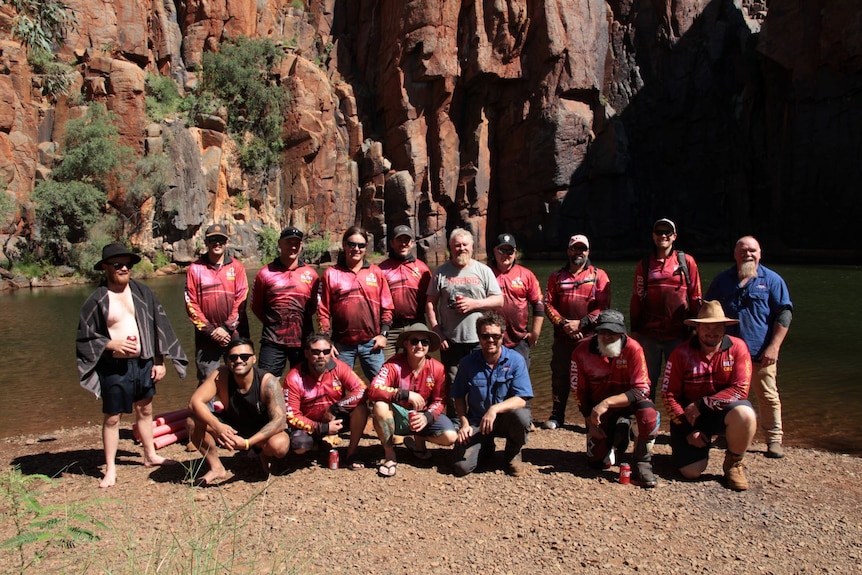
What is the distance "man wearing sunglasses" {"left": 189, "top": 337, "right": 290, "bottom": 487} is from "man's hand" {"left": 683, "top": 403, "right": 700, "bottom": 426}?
10.6 feet

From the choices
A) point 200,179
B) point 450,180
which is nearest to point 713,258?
point 450,180

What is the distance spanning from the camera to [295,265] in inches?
251

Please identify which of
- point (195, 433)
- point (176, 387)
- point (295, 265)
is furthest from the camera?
point (176, 387)

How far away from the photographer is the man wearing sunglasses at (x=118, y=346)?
5104mm

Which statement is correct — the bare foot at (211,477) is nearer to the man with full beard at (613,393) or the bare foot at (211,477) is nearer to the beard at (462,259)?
the beard at (462,259)

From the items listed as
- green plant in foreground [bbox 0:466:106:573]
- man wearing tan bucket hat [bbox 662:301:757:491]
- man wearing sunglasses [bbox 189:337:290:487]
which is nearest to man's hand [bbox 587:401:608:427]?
man wearing tan bucket hat [bbox 662:301:757:491]

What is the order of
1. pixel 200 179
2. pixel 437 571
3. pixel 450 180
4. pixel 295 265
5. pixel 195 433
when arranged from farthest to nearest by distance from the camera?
pixel 450 180
pixel 200 179
pixel 295 265
pixel 195 433
pixel 437 571

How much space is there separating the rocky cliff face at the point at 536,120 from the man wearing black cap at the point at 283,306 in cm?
3198

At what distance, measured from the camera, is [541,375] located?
394 inches

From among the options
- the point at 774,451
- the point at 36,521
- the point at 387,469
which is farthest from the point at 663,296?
the point at 36,521

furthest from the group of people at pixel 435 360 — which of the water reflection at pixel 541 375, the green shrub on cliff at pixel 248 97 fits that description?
the green shrub on cliff at pixel 248 97

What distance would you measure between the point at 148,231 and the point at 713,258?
32500 millimetres

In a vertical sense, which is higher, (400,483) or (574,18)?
(574,18)

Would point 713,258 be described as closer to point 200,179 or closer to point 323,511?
point 200,179
